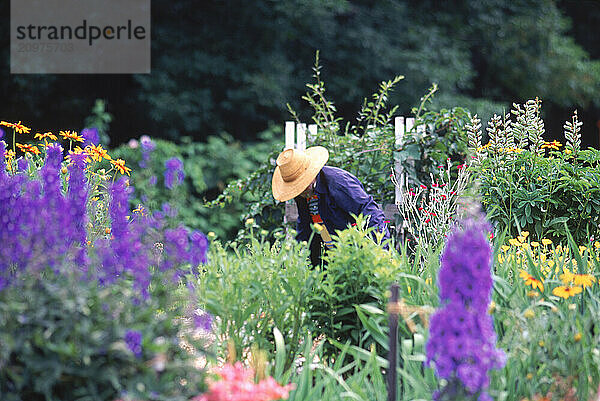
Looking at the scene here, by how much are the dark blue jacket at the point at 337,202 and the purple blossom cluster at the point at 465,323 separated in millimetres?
1870

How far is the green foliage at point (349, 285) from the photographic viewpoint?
8.17ft

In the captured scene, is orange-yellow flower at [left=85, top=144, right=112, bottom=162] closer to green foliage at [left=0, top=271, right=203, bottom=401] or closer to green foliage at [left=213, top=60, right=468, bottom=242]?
green foliage at [left=0, top=271, right=203, bottom=401]

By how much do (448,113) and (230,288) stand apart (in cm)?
295

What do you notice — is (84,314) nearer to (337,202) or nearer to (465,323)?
(465,323)

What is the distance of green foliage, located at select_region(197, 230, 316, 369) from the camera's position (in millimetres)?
2406

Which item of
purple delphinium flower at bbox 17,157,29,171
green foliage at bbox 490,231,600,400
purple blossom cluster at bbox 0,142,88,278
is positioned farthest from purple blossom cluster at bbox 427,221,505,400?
purple delphinium flower at bbox 17,157,29,171

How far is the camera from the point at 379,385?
7.04 feet

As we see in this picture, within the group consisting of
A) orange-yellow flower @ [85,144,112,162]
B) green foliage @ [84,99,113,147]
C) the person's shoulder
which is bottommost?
the person's shoulder

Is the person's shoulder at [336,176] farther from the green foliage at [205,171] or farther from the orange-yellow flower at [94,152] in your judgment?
the green foliage at [205,171]

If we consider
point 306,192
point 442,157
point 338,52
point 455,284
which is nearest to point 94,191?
Result: point 306,192

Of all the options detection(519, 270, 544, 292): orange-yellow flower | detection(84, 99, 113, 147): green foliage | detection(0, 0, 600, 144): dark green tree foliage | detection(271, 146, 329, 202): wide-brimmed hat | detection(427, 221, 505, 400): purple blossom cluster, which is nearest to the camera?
detection(427, 221, 505, 400): purple blossom cluster

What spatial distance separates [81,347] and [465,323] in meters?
0.95

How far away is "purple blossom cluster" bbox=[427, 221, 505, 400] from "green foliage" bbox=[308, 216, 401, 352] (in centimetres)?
81

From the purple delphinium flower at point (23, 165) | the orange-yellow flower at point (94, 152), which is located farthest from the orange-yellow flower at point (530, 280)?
the purple delphinium flower at point (23, 165)
